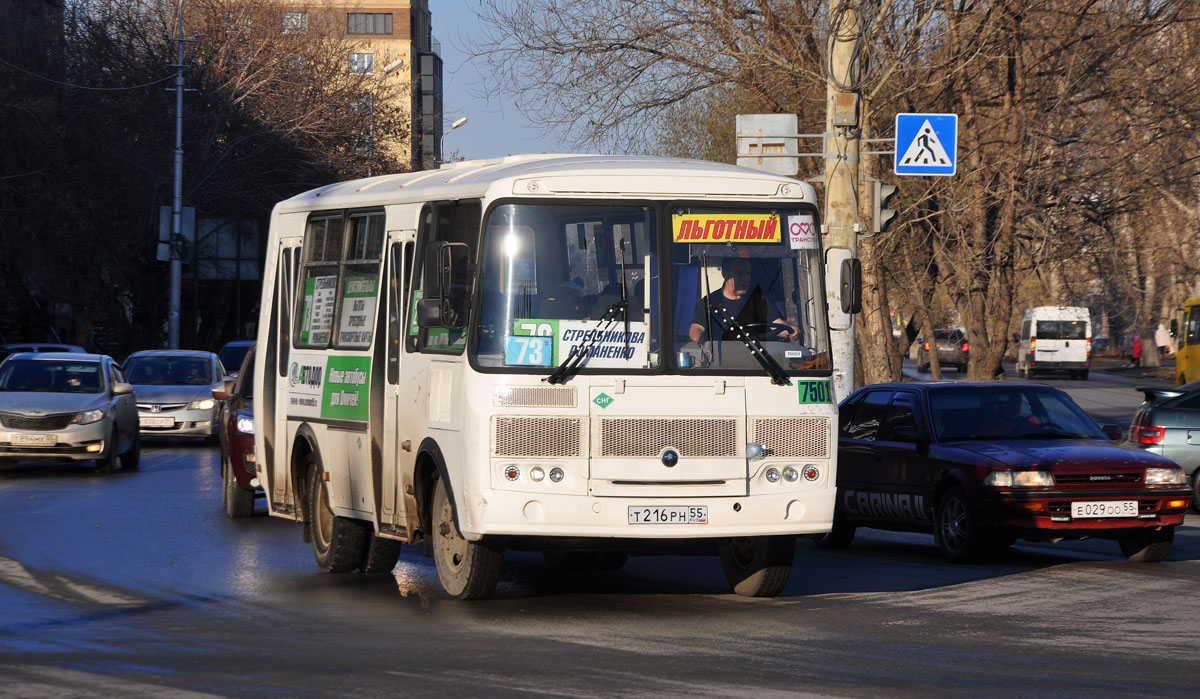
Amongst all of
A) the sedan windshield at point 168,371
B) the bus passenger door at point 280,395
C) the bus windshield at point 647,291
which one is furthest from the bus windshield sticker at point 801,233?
the sedan windshield at point 168,371

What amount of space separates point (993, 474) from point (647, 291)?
3.99 meters

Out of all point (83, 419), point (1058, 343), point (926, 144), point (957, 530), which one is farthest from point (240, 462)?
point (1058, 343)

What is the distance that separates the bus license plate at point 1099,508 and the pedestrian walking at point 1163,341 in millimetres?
61858

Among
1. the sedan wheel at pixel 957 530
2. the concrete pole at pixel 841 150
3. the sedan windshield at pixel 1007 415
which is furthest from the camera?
the concrete pole at pixel 841 150

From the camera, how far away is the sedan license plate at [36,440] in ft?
76.0

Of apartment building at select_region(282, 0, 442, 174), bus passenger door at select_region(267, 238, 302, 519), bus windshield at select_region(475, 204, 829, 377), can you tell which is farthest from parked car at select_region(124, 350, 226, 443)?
apartment building at select_region(282, 0, 442, 174)

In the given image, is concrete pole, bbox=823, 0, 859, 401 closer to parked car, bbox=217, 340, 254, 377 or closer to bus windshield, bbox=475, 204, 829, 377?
bus windshield, bbox=475, 204, 829, 377

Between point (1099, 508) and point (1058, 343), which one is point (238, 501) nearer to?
point (1099, 508)

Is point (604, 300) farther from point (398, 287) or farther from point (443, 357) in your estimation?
point (398, 287)

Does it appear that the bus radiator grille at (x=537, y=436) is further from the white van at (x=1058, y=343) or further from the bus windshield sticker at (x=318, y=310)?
the white van at (x=1058, y=343)

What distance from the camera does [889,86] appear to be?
81.9 feet

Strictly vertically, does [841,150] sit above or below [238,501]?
above

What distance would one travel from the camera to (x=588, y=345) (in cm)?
1047

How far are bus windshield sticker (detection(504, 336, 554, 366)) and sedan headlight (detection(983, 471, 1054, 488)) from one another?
→ 14.4 ft
